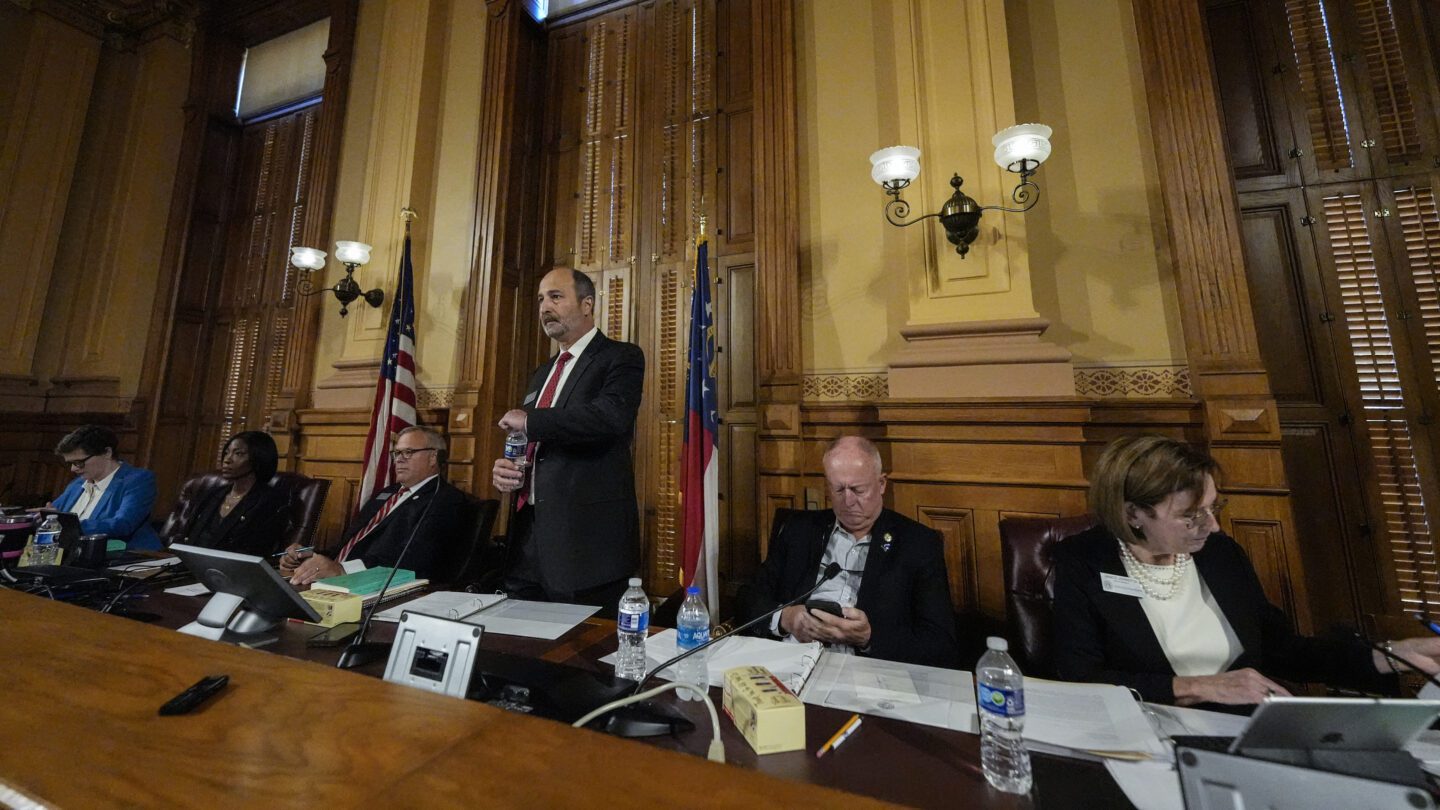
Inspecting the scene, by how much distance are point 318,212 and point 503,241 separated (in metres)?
2.00

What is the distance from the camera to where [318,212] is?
176 inches

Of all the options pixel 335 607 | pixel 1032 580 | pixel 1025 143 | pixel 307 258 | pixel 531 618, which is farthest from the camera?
pixel 307 258

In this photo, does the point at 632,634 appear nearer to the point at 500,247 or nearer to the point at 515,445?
the point at 515,445

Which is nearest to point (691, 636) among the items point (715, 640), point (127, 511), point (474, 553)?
point (715, 640)

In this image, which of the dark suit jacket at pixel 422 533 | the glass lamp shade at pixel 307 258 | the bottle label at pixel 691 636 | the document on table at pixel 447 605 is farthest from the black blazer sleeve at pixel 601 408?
the glass lamp shade at pixel 307 258

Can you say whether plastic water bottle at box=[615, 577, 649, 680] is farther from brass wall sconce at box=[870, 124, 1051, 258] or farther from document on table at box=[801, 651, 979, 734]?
brass wall sconce at box=[870, 124, 1051, 258]

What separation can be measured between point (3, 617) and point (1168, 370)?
3640 mm

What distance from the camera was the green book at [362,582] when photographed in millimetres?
1519

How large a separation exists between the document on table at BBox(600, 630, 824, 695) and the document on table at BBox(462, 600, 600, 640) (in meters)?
0.23

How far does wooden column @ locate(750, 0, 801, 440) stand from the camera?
291cm

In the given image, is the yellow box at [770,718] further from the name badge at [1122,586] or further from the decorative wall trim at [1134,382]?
the decorative wall trim at [1134,382]

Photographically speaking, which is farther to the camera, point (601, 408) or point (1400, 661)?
point (601, 408)

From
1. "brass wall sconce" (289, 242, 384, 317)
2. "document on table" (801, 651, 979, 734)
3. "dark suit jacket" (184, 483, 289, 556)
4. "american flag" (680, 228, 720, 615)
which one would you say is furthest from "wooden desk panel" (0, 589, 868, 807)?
"brass wall sconce" (289, 242, 384, 317)

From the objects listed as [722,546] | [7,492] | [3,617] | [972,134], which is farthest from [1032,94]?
[7,492]
